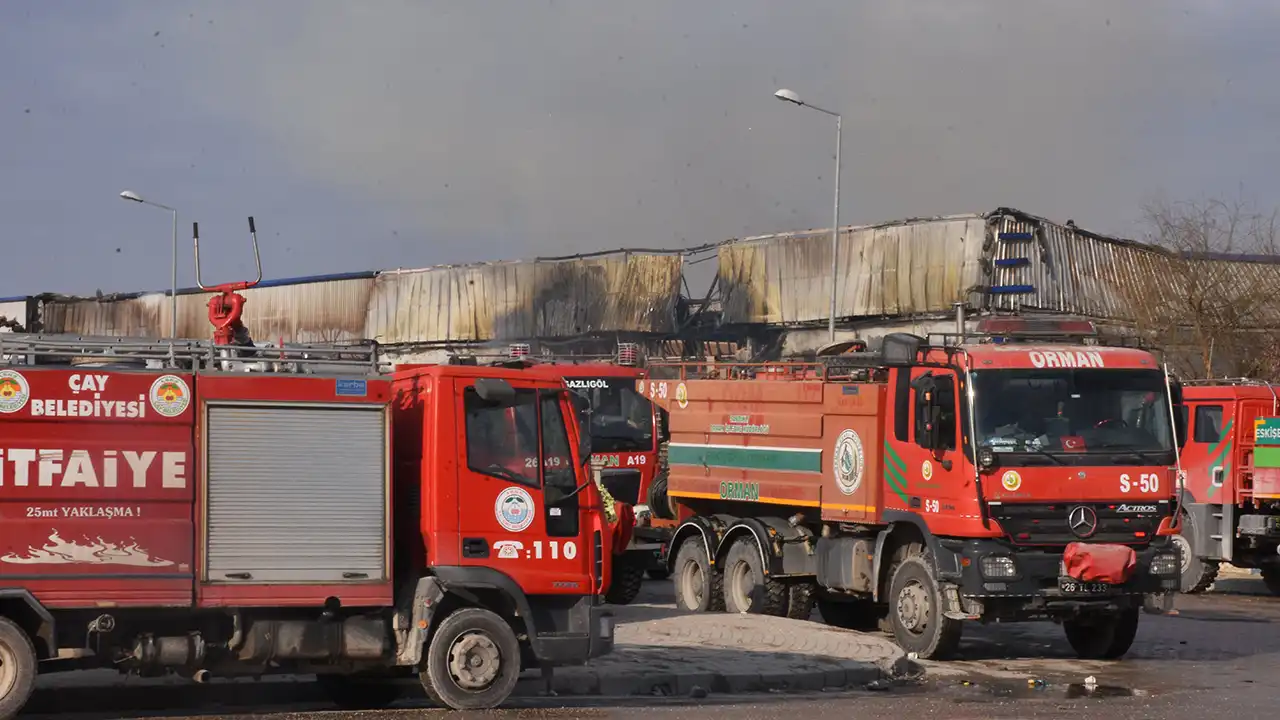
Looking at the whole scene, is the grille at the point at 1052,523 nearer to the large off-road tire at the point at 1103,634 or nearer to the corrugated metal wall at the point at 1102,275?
the large off-road tire at the point at 1103,634

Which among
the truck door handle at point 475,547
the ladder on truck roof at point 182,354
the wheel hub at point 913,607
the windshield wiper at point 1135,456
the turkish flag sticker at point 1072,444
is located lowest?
the wheel hub at point 913,607

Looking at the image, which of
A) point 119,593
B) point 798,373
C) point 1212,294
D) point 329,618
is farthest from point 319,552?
point 1212,294

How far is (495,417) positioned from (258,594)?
217cm

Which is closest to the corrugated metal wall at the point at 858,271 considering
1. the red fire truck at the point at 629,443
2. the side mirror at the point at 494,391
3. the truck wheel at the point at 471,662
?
the red fire truck at the point at 629,443

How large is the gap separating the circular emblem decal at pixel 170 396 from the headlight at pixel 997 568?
7.72 m

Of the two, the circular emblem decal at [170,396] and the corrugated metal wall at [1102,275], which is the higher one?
the corrugated metal wall at [1102,275]

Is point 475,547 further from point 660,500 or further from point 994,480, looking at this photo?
point 660,500

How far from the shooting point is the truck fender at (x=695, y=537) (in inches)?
778

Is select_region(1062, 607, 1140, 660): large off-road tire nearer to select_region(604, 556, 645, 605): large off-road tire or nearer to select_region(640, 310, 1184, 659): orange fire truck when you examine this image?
select_region(640, 310, 1184, 659): orange fire truck

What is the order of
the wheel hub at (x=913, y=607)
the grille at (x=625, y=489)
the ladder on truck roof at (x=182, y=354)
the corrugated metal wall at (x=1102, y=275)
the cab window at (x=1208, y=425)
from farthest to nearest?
the corrugated metal wall at (x=1102, y=275)
the cab window at (x=1208, y=425)
the grille at (x=625, y=489)
the wheel hub at (x=913, y=607)
the ladder on truck roof at (x=182, y=354)

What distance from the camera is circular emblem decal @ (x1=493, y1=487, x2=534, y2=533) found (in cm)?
1216

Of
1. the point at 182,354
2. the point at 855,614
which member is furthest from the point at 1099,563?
the point at 182,354

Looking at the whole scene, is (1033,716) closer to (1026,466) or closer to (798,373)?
(1026,466)

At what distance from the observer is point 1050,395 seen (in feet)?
51.1
